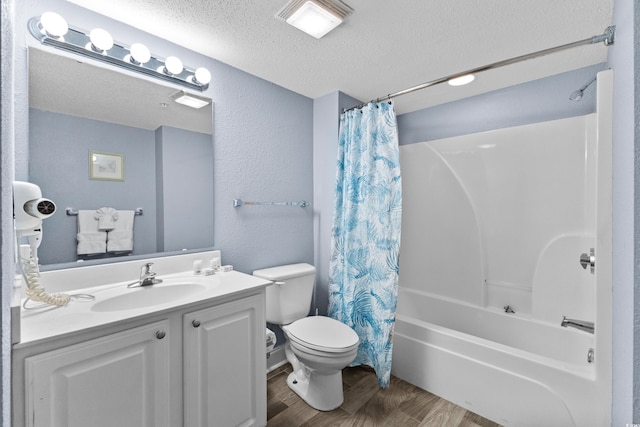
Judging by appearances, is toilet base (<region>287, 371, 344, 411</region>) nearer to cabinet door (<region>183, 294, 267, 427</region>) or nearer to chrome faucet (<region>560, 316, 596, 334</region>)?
cabinet door (<region>183, 294, 267, 427</region>)

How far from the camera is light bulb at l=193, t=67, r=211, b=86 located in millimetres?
1783

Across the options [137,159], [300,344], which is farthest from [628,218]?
[137,159]

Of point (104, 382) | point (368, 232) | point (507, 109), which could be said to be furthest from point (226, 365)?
point (507, 109)

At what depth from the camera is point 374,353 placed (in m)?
2.11

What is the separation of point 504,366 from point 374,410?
2.69ft

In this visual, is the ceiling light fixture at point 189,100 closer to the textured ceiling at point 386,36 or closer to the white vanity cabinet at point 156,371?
the textured ceiling at point 386,36

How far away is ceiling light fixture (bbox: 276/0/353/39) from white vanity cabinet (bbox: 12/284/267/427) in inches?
55.6

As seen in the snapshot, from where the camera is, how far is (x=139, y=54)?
60.9 inches

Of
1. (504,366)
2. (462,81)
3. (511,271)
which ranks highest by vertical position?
(462,81)

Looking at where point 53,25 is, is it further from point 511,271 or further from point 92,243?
point 511,271

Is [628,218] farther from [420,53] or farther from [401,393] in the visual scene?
[401,393]

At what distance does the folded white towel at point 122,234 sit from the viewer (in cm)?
152

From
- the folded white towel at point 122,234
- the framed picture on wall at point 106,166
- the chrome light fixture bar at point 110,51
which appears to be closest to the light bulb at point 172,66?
the chrome light fixture bar at point 110,51

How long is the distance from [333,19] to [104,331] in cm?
174
